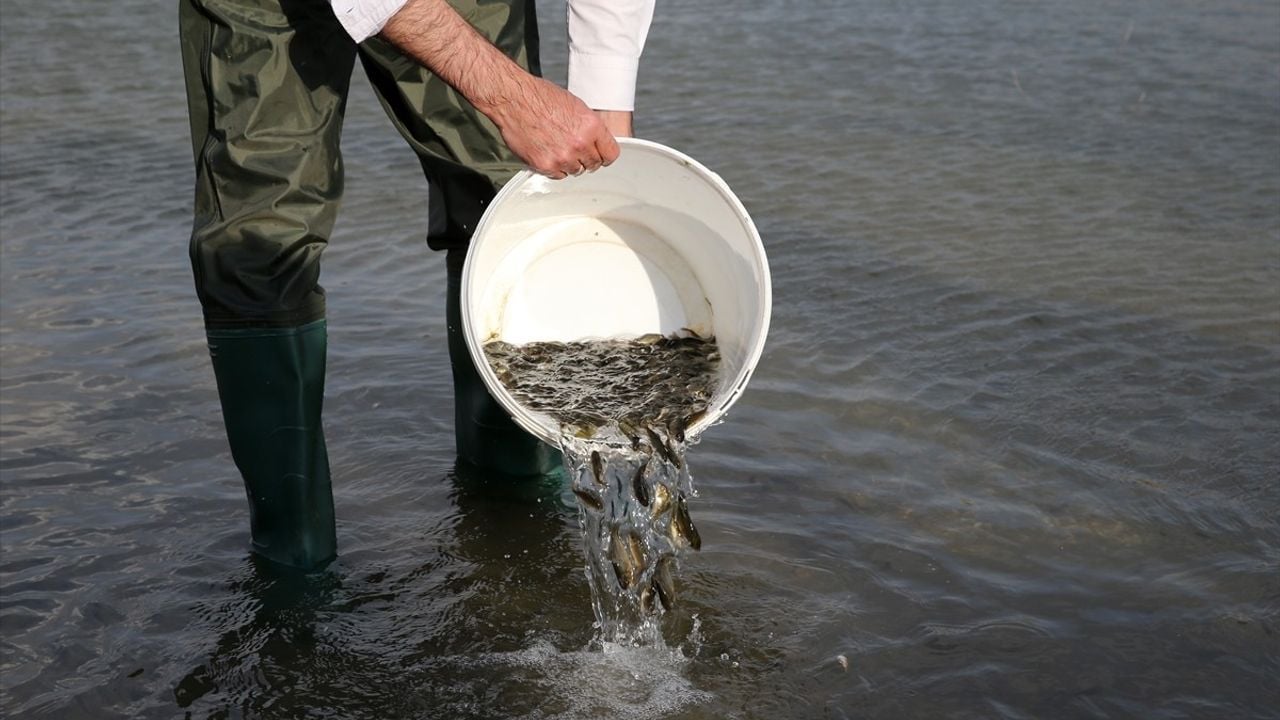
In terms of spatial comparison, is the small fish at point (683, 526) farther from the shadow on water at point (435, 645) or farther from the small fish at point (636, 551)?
the shadow on water at point (435, 645)

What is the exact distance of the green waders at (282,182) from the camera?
109 inches

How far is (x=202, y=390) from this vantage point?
4.23 m

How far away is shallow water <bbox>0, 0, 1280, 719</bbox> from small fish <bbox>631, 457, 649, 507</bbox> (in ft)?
1.09

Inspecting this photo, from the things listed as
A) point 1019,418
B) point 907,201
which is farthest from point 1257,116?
point 1019,418

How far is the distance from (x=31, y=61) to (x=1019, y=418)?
7667mm

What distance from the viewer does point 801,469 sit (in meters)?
3.77

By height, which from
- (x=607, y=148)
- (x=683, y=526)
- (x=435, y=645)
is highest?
(x=607, y=148)

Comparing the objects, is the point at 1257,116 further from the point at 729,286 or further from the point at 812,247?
the point at 729,286

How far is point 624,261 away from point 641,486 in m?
0.69

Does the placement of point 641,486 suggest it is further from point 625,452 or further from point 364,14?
point 364,14

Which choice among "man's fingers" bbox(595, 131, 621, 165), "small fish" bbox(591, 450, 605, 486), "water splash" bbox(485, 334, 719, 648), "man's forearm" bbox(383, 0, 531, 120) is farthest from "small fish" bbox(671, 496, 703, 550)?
"man's forearm" bbox(383, 0, 531, 120)

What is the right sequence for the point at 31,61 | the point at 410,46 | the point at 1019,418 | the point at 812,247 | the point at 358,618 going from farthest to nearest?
the point at 31,61
the point at 812,247
the point at 1019,418
the point at 358,618
the point at 410,46

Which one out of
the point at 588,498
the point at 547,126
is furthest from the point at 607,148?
the point at 588,498

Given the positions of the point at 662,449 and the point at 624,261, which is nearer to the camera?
the point at 662,449
